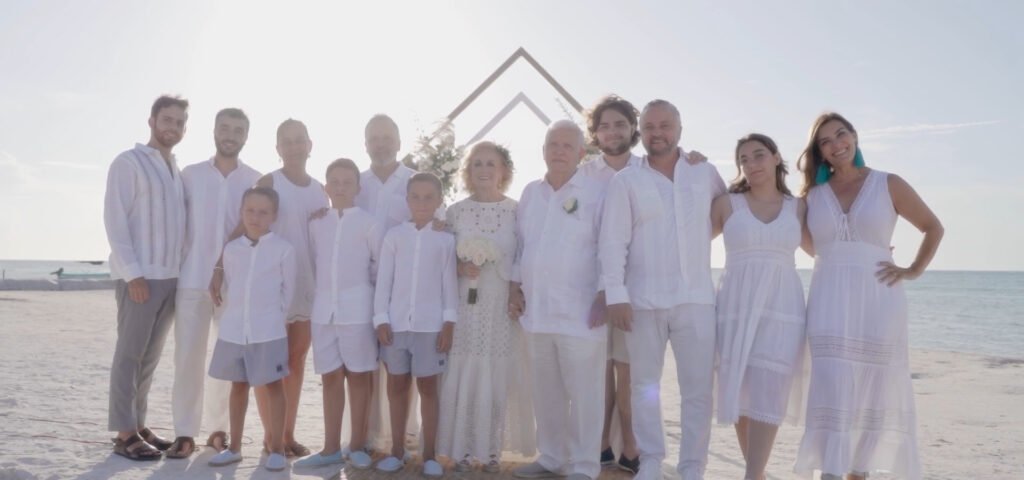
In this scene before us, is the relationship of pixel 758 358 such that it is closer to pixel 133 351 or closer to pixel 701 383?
pixel 701 383

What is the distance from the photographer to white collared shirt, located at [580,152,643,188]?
5.43 metres

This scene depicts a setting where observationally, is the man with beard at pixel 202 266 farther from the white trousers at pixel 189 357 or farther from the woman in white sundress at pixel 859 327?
the woman in white sundress at pixel 859 327

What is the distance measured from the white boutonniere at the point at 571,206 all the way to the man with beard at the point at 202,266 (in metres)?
2.38

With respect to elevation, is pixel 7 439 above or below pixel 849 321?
below

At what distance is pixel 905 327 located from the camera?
16.0 ft

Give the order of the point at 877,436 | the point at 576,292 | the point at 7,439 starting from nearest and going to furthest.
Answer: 1. the point at 877,436
2. the point at 576,292
3. the point at 7,439

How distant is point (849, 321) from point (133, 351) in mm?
4658

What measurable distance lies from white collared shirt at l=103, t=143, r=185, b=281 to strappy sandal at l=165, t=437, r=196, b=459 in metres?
1.15

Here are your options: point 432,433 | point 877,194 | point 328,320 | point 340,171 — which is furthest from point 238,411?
point 877,194

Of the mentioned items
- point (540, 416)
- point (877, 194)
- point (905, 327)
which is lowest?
point (540, 416)

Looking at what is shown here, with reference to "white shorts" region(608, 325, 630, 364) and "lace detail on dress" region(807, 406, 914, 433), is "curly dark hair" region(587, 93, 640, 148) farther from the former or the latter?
"lace detail on dress" region(807, 406, 914, 433)

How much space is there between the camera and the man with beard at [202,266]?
5.85 m

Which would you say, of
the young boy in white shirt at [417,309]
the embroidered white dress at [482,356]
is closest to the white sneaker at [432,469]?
the young boy in white shirt at [417,309]

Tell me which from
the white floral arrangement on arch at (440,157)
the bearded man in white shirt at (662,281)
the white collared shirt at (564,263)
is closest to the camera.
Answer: the bearded man in white shirt at (662,281)
